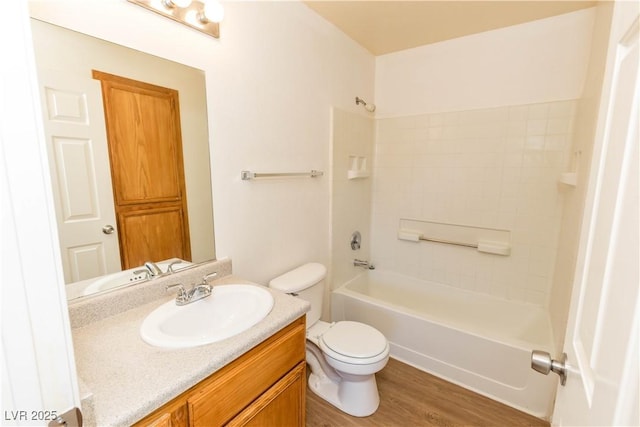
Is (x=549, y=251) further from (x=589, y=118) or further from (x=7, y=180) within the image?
(x=7, y=180)

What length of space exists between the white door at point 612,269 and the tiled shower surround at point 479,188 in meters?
1.66

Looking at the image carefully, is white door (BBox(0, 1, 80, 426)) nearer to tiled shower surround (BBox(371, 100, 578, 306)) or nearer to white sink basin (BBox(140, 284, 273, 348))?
white sink basin (BBox(140, 284, 273, 348))

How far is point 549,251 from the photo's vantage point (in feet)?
6.77

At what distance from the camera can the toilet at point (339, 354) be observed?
156cm

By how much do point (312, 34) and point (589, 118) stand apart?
1646mm

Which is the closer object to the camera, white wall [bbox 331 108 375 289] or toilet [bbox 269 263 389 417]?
toilet [bbox 269 263 389 417]

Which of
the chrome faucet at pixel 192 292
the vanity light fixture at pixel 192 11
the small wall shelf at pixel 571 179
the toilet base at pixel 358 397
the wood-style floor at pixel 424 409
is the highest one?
the vanity light fixture at pixel 192 11

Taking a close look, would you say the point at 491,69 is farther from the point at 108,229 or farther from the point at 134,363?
the point at 134,363

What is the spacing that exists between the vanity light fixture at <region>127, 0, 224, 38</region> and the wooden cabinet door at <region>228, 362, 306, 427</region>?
5.03 feet

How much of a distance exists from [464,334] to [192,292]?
5.52ft

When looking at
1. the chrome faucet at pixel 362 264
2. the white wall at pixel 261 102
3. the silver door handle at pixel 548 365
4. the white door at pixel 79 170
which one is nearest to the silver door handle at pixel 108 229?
the white door at pixel 79 170

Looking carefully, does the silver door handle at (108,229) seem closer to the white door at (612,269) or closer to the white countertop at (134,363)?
the white countertop at (134,363)

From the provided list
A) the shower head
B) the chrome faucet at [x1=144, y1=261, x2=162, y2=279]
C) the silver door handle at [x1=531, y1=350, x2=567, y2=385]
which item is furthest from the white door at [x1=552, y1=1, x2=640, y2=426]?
the shower head

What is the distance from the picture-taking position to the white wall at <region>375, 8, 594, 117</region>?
1.88 m
